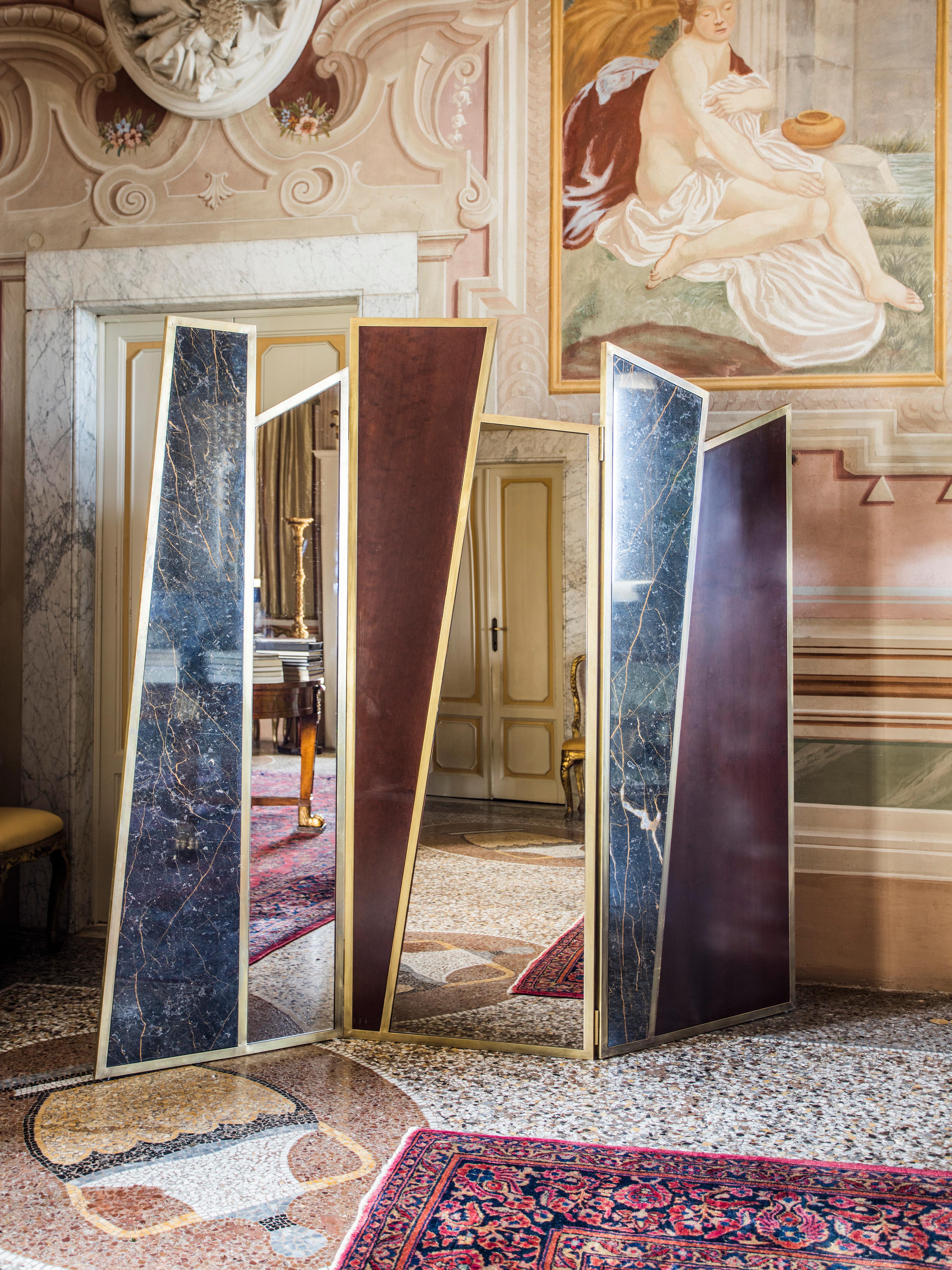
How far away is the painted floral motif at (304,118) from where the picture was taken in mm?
3418

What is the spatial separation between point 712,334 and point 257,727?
70.5 inches

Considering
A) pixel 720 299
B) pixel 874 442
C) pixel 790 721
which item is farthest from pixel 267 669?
pixel 874 442

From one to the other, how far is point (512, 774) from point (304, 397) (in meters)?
1.10

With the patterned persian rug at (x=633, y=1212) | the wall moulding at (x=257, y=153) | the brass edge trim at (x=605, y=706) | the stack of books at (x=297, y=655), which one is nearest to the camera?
the patterned persian rug at (x=633, y=1212)

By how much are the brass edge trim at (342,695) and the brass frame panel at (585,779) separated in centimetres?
3

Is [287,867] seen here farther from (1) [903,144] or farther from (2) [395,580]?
(1) [903,144]

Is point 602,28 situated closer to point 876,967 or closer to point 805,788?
point 805,788

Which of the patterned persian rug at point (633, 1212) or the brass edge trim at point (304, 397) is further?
the brass edge trim at point (304, 397)

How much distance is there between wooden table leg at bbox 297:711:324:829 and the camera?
2.71 m

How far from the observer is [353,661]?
2.72 metres

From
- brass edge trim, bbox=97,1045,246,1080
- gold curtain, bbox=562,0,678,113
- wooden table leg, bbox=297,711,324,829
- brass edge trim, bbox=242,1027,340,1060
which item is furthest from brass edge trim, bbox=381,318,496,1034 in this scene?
gold curtain, bbox=562,0,678,113

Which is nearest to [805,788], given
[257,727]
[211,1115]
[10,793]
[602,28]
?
[257,727]

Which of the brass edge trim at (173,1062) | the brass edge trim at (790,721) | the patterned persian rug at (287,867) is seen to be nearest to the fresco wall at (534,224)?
the brass edge trim at (790,721)

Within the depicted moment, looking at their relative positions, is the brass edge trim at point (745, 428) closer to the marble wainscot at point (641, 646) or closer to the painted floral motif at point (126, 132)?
the marble wainscot at point (641, 646)
